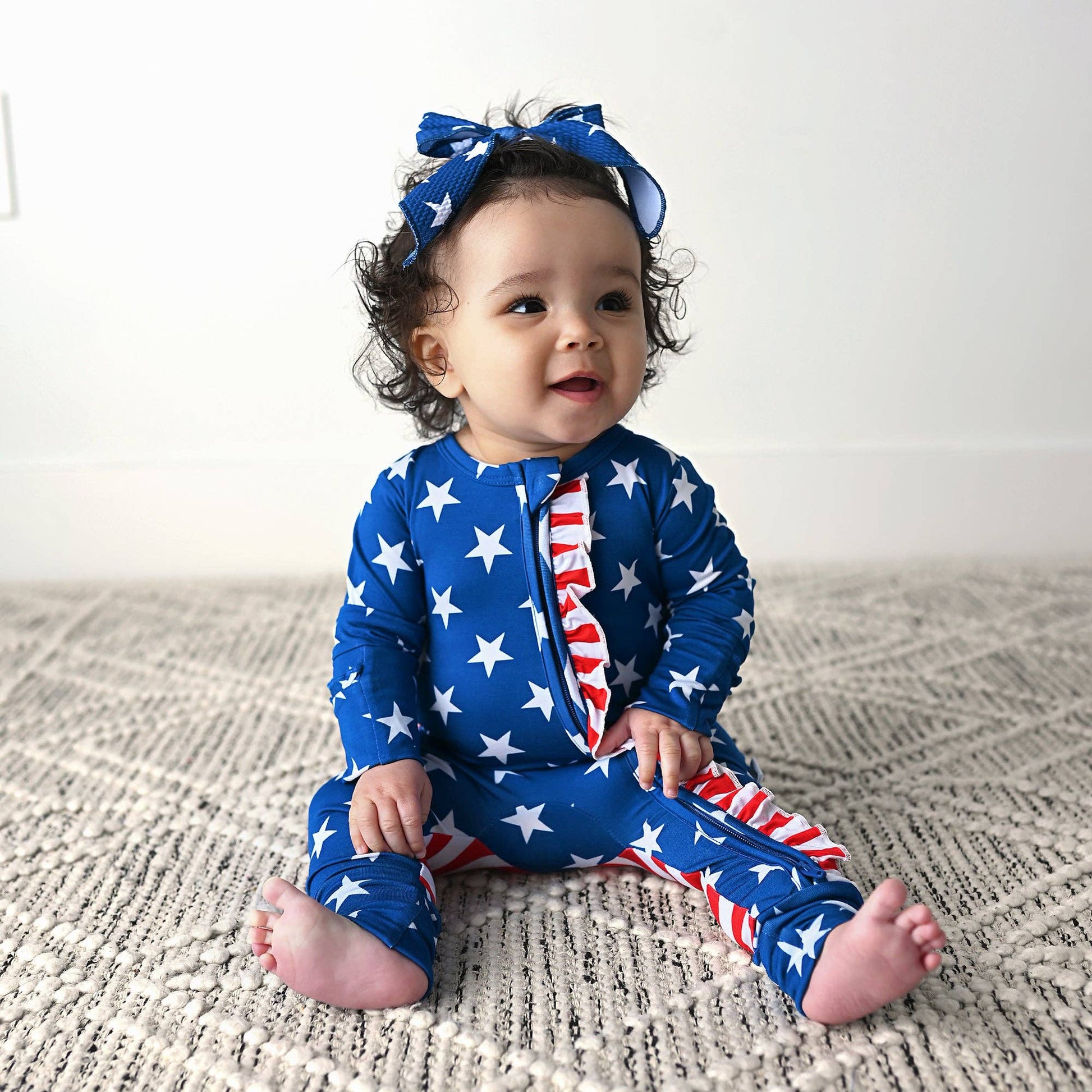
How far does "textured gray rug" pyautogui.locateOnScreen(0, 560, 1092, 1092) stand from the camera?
0.62m

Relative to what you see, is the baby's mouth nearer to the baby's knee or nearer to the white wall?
the baby's knee

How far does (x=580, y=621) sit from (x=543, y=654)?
0.04 m

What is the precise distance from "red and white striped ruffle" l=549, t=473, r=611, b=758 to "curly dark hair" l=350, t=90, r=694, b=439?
12cm

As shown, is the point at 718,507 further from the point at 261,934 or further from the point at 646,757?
the point at 261,934

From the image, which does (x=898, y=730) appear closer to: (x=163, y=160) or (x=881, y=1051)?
(x=881, y=1051)

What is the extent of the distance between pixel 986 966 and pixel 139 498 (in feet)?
4.27

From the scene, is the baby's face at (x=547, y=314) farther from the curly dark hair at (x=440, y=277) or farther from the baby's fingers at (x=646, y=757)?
the baby's fingers at (x=646, y=757)

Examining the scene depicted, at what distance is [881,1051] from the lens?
0.61 m

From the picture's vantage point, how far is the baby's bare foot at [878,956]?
0.60 meters

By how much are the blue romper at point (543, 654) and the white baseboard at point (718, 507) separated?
81 cm

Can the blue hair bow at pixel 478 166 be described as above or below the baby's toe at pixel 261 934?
above

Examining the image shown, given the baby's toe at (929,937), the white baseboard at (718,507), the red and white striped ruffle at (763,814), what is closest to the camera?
the baby's toe at (929,937)

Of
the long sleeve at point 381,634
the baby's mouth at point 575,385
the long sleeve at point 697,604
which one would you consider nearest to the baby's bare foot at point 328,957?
the long sleeve at point 381,634

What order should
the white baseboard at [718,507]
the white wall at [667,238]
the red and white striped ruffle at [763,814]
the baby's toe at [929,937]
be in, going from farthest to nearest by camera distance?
1. the white baseboard at [718,507]
2. the white wall at [667,238]
3. the red and white striped ruffle at [763,814]
4. the baby's toe at [929,937]
